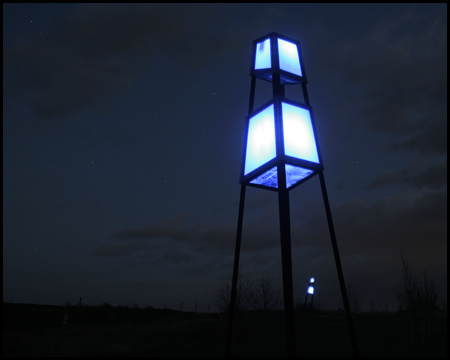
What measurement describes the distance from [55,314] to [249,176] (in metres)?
59.5

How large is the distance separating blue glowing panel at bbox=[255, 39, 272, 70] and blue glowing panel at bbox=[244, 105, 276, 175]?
1.20m

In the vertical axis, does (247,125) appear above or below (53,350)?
above

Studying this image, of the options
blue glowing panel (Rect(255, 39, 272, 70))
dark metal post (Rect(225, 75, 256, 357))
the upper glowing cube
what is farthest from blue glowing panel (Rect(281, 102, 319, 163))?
blue glowing panel (Rect(255, 39, 272, 70))

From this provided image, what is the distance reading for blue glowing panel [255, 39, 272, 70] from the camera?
328 inches

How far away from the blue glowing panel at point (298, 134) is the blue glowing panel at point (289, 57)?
3.74ft

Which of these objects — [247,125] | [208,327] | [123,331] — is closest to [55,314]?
[123,331]

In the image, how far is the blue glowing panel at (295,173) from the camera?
287 inches

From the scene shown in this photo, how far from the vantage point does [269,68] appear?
26.8 ft

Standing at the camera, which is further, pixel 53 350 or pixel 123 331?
pixel 123 331

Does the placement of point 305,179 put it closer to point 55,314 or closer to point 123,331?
point 123,331

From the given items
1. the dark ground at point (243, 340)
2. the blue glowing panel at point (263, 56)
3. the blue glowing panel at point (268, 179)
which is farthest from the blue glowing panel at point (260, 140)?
the dark ground at point (243, 340)

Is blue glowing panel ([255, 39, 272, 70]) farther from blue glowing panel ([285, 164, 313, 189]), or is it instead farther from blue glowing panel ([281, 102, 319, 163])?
blue glowing panel ([285, 164, 313, 189])

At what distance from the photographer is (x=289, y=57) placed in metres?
8.50

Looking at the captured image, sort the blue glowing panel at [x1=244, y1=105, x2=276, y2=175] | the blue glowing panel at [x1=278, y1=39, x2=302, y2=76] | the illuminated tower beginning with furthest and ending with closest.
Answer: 1. the blue glowing panel at [x1=278, y1=39, x2=302, y2=76]
2. the blue glowing panel at [x1=244, y1=105, x2=276, y2=175]
3. the illuminated tower
